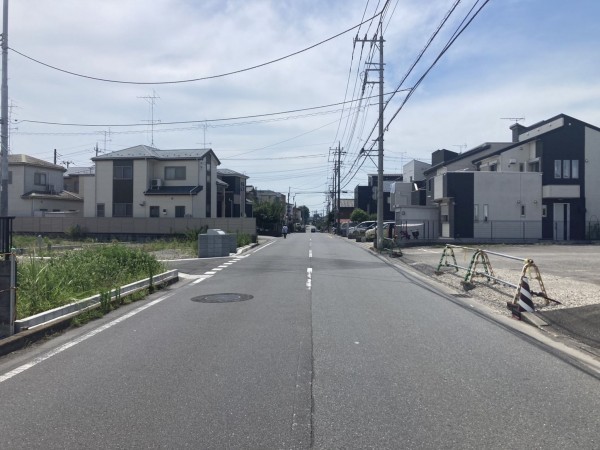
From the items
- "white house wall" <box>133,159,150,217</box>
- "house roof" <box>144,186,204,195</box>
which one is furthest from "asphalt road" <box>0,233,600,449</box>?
"white house wall" <box>133,159,150,217</box>

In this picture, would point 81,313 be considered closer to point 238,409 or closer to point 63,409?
point 63,409

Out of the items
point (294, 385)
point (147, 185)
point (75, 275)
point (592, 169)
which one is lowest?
point (294, 385)

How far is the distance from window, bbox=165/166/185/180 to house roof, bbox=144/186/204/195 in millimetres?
915

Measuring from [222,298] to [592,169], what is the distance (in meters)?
38.5

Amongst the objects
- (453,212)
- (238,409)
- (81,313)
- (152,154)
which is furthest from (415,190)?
(238,409)

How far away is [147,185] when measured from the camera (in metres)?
49.1

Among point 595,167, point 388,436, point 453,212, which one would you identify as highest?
point 595,167

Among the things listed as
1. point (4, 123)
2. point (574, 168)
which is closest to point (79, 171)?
point (574, 168)

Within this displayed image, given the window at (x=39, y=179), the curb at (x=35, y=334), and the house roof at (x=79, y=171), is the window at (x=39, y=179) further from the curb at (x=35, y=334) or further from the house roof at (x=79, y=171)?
the curb at (x=35, y=334)

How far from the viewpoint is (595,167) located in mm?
42500

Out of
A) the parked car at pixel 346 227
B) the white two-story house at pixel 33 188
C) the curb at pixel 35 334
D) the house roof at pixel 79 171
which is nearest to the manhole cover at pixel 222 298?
the curb at pixel 35 334

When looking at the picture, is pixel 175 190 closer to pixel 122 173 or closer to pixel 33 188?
pixel 122 173

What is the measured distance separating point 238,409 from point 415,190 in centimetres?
5344

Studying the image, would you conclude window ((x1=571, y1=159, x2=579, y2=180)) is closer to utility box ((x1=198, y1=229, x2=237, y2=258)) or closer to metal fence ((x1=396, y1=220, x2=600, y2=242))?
metal fence ((x1=396, y1=220, x2=600, y2=242))
